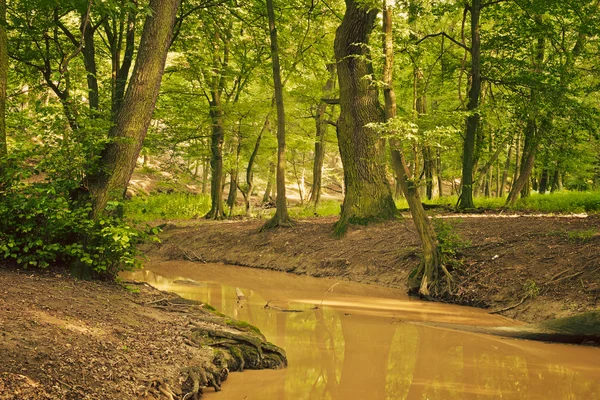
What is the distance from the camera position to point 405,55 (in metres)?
14.3

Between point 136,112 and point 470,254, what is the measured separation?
22.4 ft

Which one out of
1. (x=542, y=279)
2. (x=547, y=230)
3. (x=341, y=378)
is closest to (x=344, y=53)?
(x=547, y=230)

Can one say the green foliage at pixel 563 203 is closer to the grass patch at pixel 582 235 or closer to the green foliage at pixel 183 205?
the grass patch at pixel 582 235

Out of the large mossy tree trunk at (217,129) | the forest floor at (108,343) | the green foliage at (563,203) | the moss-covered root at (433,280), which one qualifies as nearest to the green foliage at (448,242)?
the moss-covered root at (433,280)

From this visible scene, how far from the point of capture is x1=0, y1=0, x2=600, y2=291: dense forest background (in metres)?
6.91

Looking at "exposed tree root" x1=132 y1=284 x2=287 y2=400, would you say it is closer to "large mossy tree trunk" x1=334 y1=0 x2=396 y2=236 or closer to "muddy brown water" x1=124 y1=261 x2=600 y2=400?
"muddy brown water" x1=124 y1=261 x2=600 y2=400

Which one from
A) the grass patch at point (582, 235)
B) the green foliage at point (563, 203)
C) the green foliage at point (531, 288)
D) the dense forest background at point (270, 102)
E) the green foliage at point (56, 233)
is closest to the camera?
the green foliage at point (56, 233)

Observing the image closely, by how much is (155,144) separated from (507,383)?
538 inches

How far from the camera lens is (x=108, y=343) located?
4.71 m

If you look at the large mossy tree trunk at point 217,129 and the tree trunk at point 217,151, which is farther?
the tree trunk at point 217,151

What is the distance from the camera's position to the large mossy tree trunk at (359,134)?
14.6 m

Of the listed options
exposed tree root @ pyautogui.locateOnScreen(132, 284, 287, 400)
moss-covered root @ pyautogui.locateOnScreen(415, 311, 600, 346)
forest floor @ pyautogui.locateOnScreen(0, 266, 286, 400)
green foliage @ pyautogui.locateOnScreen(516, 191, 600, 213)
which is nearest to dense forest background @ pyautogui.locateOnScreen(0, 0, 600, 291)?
green foliage @ pyautogui.locateOnScreen(516, 191, 600, 213)

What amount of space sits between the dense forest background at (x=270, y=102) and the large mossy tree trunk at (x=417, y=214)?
4cm

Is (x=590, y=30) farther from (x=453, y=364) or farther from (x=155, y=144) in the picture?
(x=155, y=144)
